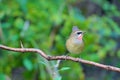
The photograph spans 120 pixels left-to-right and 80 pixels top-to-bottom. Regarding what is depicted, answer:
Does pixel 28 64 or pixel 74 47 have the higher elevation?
pixel 74 47

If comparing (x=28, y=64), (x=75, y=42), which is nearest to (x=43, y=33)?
(x=28, y=64)

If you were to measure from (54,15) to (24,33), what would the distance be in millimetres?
584

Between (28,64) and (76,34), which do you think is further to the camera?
(28,64)

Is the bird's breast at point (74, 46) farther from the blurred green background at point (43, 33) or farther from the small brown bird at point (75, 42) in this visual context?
the blurred green background at point (43, 33)

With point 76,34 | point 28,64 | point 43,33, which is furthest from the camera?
point 43,33

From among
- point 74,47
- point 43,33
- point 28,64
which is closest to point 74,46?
point 74,47

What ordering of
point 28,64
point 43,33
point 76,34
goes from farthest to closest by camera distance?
point 43,33 < point 28,64 < point 76,34

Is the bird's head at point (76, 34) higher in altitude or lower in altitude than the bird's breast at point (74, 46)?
higher

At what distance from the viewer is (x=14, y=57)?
11.3ft

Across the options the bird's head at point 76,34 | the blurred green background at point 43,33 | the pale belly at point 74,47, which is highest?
the bird's head at point 76,34

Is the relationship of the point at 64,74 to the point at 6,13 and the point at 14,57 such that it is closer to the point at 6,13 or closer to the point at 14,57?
the point at 14,57

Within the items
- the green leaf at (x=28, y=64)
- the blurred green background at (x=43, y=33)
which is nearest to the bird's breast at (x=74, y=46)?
the blurred green background at (x=43, y=33)

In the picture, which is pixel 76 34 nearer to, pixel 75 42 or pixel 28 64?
pixel 75 42

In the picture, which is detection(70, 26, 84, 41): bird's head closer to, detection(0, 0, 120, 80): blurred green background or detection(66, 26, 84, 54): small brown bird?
detection(66, 26, 84, 54): small brown bird
